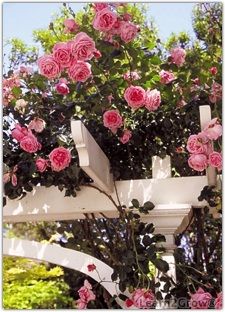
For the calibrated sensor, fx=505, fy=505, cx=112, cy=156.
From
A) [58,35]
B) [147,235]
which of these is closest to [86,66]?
[58,35]

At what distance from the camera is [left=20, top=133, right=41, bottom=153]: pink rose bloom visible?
129 centimetres

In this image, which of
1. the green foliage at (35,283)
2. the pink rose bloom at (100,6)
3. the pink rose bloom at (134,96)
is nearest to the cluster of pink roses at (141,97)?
the pink rose bloom at (134,96)

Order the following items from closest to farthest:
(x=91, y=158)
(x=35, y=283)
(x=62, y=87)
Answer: (x=91, y=158) < (x=62, y=87) < (x=35, y=283)

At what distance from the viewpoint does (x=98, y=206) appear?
4.35ft

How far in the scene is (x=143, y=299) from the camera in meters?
1.20

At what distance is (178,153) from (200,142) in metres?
0.23

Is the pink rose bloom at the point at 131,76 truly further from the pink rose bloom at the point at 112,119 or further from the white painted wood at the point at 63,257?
the white painted wood at the point at 63,257

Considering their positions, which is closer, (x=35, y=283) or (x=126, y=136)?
(x=126, y=136)

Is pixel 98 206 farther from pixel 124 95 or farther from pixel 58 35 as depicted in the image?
pixel 58 35

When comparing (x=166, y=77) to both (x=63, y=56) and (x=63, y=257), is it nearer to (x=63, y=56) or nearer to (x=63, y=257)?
(x=63, y=56)

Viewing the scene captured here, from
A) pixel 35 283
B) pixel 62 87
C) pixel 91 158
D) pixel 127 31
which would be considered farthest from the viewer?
pixel 35 283

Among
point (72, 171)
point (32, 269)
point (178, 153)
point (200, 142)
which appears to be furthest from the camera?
point (32, 269)

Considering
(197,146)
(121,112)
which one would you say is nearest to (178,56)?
(121,112)

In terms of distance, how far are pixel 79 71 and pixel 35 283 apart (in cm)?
179
